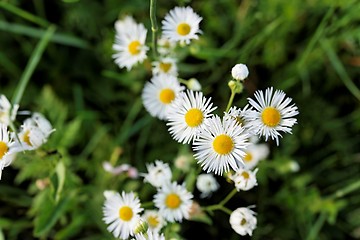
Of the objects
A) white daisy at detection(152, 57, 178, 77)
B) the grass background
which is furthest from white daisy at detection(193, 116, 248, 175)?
the grass background

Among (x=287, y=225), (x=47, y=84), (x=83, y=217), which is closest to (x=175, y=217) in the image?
(x=83, y=217)

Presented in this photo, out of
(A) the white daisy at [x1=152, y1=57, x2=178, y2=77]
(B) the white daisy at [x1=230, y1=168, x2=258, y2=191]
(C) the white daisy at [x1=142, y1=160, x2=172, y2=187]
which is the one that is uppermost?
(A) the white daisy at [x1=152, y1=57, x2=178, y2=77]

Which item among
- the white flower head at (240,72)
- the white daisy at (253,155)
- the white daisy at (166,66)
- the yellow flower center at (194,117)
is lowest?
the yellow flower center at (194,117)

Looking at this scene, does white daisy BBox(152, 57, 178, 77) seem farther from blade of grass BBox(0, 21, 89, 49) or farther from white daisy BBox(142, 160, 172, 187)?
blade of grass BBox(0, 21, 89, 49)

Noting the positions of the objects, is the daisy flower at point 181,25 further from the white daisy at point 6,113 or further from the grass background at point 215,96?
the white daisy at point 6,113

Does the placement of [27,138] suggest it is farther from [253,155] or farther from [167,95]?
[253,155]

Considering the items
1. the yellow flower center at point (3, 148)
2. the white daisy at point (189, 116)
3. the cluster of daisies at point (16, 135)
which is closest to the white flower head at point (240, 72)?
the white daisy at point (189, 116)
